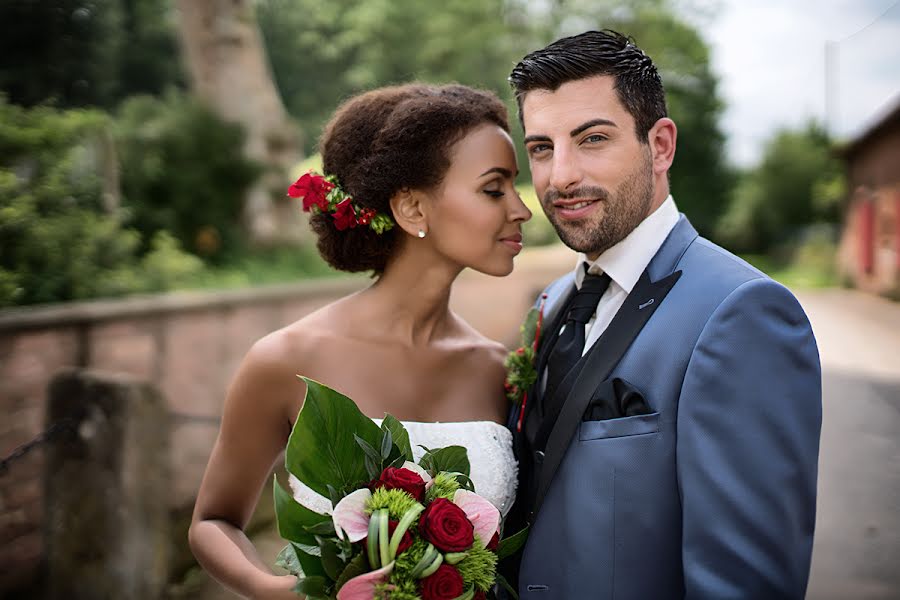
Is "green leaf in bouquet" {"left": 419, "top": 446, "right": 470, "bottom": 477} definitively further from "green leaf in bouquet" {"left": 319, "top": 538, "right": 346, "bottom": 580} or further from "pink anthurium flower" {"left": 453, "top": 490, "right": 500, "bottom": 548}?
"green leaf in bouquet" {"left": 319, "top": 538, "right": 346, "bottom": 580}

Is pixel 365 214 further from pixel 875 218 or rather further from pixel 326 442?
pixel 875 218

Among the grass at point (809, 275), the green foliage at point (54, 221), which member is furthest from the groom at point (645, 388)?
the green foliage at point (54, 221)

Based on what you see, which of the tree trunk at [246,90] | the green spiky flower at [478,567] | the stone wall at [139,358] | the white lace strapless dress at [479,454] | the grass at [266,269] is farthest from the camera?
the tree trunk at [246,90]

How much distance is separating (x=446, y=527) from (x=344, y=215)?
1.34 m

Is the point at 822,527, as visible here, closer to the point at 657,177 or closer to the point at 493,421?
the point at 493,421

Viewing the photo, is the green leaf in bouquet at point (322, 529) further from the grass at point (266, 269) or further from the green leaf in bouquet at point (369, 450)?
the grass at point (266, 269)

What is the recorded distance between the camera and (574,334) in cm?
224

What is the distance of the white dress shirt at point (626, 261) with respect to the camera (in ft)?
7.15

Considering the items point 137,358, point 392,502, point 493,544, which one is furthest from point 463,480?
point 137,358

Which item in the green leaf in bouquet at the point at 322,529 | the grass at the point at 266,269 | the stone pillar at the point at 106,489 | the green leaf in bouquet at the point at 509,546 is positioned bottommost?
the stone pillar at the point at 106,489

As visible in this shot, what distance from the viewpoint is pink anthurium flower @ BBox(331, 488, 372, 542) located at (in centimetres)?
170

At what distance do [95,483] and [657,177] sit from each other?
3276mm

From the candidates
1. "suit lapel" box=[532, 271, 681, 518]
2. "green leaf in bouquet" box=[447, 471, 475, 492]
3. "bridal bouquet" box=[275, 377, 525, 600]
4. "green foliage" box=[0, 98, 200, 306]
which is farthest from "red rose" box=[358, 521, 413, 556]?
"green foliage" box=[0, 98, 200, 306]

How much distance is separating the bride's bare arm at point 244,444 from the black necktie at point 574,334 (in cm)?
85
